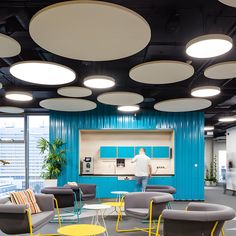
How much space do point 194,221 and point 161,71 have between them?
2855mm

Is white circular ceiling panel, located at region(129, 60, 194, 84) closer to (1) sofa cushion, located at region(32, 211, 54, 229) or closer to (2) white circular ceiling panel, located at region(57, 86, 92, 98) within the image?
(2) white circular ceiling panel, located at region(57, 86, 92, 98)

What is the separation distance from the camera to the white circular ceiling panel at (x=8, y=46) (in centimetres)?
445

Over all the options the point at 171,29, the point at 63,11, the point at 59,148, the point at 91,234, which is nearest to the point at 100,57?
the point at 171,29

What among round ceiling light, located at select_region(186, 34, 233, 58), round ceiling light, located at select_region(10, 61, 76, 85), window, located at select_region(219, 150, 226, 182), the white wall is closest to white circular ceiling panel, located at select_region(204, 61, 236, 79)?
round ceiling light, located at select_region(186, 34, 233, 58)

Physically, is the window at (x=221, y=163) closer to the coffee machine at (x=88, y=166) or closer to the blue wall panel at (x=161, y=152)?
the blue wall panel at (x=161, y=152)

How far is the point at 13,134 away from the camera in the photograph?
12.1 metres

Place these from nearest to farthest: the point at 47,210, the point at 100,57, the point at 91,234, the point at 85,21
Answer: the point at 85,21
the point at 91,234
the point at 100,57
the point at 47,210

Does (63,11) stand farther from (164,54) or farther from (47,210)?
(164,54)

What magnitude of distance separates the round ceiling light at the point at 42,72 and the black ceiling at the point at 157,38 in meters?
0.60

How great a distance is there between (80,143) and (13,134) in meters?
2.68

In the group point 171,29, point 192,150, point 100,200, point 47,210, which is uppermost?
point 171,29

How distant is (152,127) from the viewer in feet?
37.3

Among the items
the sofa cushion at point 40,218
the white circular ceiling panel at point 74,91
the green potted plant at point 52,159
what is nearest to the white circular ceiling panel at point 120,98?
the white circular ceiling panel at point 74,91

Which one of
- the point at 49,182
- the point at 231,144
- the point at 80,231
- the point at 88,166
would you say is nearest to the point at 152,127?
the point at 88,166
